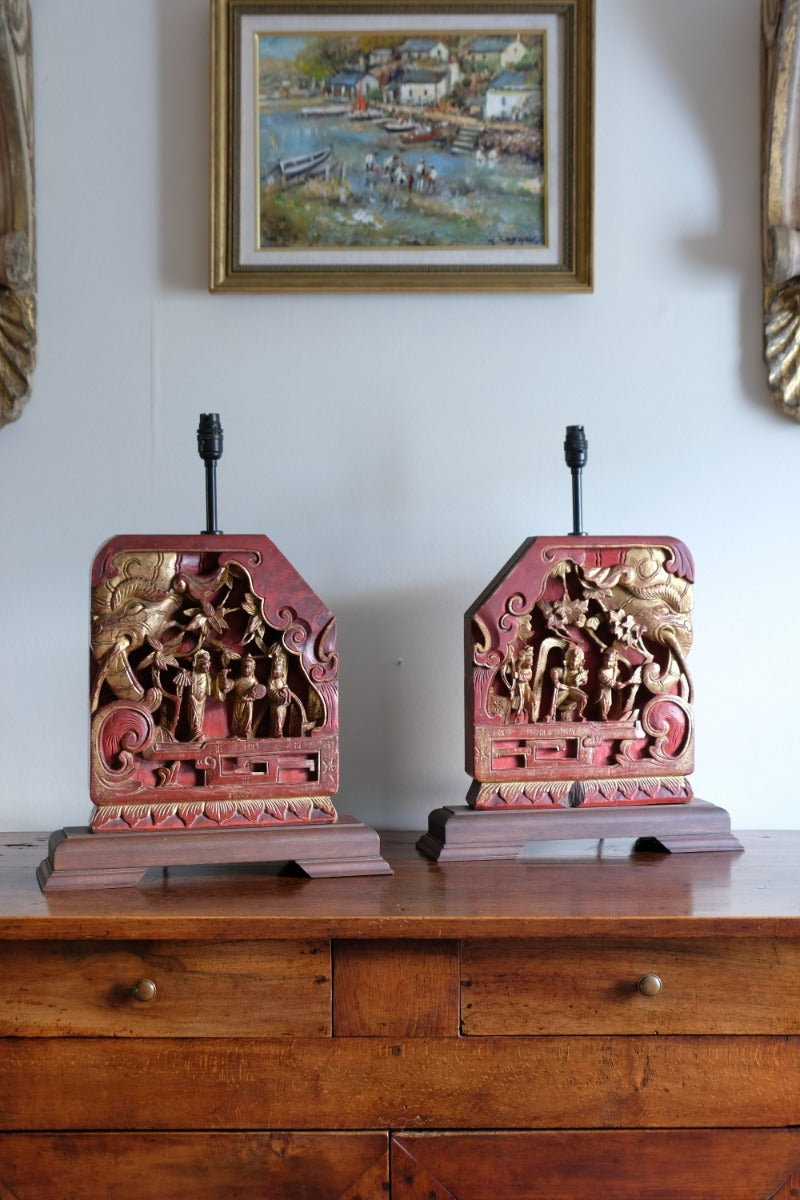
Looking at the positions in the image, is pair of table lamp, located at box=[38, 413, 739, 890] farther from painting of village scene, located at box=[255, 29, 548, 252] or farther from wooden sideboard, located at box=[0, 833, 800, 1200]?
painting of village scene, located at box=[255, 29, 548, 252]

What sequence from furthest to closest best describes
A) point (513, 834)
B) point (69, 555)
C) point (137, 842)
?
point (69, 555) → point (513, 834) → point (137, 842)

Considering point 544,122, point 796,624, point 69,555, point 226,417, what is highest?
point 544,122

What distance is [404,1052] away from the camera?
117cm

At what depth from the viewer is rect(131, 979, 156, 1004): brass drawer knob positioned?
1.16 m

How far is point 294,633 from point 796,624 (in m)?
0.82

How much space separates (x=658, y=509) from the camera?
171 cm

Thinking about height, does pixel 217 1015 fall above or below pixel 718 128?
below

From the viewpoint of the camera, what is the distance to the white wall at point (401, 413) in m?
1.67

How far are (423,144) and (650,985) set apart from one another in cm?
124

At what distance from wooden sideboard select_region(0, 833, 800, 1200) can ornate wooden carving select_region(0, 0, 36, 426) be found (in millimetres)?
823

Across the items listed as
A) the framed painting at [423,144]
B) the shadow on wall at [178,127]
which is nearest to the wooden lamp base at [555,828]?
the framed painting at [423,144]

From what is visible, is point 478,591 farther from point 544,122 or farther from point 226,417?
point 544,122

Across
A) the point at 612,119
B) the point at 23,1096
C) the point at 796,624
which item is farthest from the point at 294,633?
the point at 612,119

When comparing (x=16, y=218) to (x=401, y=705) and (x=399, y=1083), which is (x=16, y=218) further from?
(x=399, y=1083)
